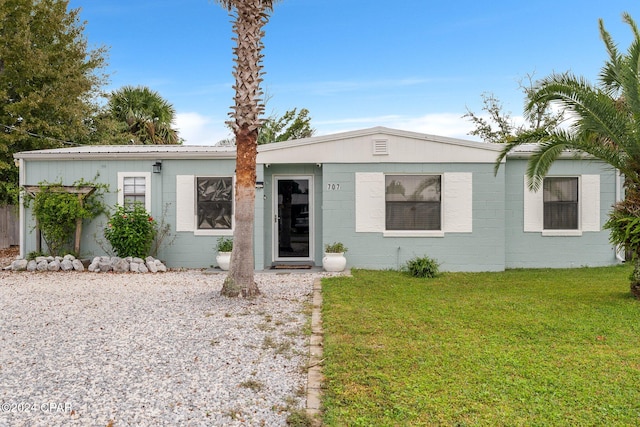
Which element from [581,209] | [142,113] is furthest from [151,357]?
[142,113]

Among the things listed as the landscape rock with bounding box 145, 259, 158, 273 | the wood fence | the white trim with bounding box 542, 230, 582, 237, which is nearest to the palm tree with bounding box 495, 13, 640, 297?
the white trim with bounding box 542, 230, 582, 237

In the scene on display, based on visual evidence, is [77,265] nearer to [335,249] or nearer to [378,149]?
[335,249]

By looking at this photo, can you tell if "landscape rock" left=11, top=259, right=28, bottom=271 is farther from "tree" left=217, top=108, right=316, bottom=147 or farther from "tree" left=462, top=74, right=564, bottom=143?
"tree" left=462, top=74, right=564, bottom=143

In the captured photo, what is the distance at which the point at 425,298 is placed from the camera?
6.98m

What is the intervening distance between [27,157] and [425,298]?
388 inches

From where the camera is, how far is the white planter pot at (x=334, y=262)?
9688mm

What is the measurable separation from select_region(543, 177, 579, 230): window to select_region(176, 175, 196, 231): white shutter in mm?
8253

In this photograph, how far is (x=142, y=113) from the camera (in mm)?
20766

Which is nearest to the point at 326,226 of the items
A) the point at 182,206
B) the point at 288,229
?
the point at 288,229

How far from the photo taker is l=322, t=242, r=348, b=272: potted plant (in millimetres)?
9695

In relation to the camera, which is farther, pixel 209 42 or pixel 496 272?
pixel 209 42

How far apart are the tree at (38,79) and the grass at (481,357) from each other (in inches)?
550

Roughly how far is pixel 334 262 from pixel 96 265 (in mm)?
5290

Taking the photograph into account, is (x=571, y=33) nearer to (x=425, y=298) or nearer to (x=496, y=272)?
(x=496, y=272)
